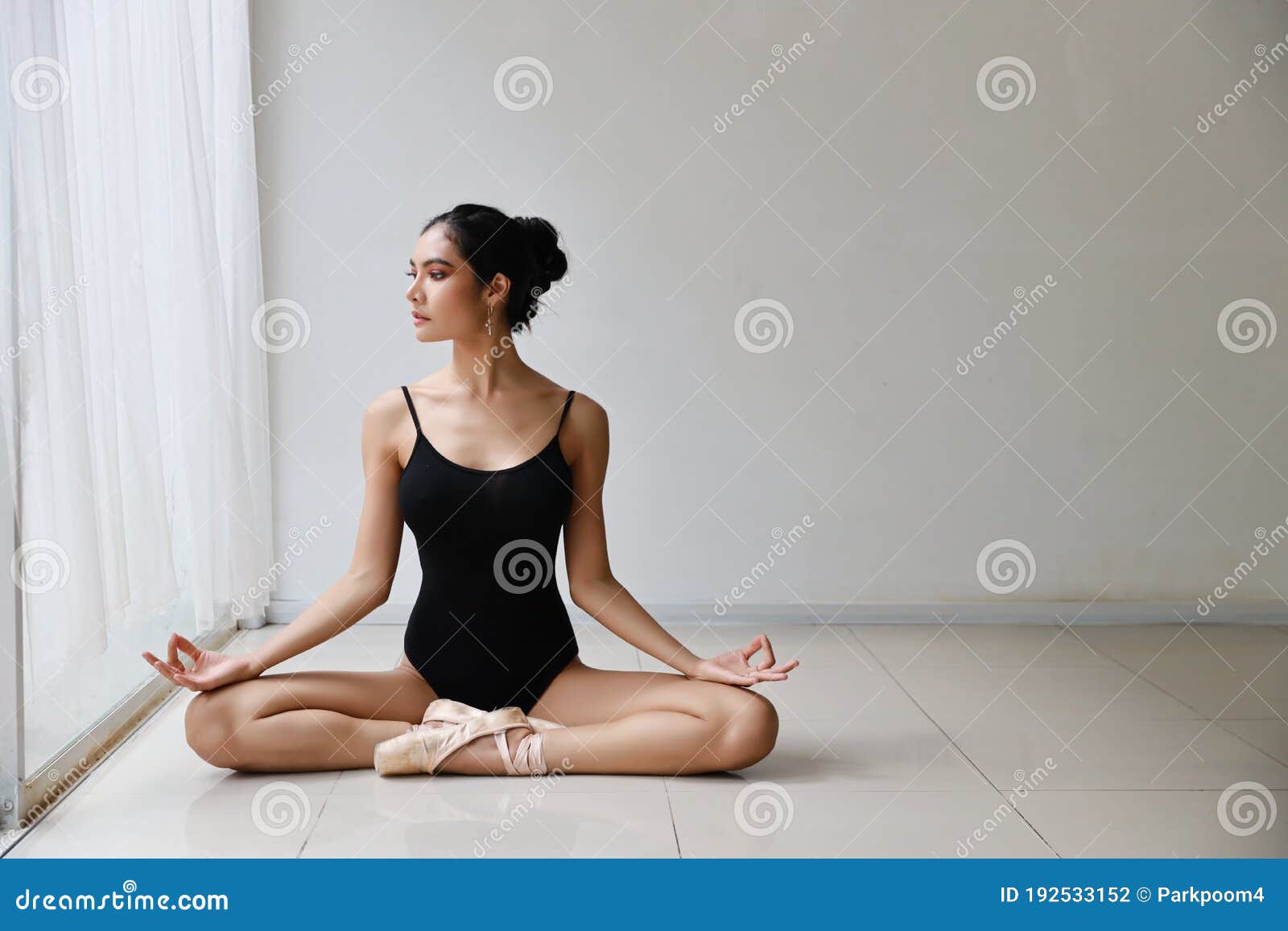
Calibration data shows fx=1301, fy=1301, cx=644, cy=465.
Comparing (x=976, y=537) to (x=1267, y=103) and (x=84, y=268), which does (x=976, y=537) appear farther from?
(x=84, y=268)

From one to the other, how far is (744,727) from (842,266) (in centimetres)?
201

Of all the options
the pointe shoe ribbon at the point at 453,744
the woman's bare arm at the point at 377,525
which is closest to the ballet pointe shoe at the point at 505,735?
the pointe shoe ribbon at the point at 453,744

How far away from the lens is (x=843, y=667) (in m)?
3.43

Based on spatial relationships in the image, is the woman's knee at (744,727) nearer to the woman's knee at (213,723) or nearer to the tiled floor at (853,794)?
the tiled floor at (853,794)

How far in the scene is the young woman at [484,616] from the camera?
2.36m

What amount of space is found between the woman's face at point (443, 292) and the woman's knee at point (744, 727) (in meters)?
0.85

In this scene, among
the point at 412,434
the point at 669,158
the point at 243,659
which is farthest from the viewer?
the point at 669,158

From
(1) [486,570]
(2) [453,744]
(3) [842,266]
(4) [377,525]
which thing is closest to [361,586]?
(4) [377,525]

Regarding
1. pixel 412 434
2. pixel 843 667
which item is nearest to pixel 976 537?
pixel 843 667

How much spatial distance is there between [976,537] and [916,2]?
64.9 inches

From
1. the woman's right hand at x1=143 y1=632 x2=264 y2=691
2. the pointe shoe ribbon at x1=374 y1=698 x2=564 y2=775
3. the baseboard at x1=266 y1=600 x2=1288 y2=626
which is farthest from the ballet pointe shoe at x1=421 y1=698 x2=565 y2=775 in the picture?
the baseboard at x1=266 y1=600 x2=1288 y2=626

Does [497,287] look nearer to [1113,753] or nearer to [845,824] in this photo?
[845,824]

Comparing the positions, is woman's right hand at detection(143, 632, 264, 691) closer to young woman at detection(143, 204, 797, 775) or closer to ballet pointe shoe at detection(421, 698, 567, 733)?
young woman at detection(143, 204, 797, 775)

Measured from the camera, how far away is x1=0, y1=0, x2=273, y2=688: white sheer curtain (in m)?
2.20
